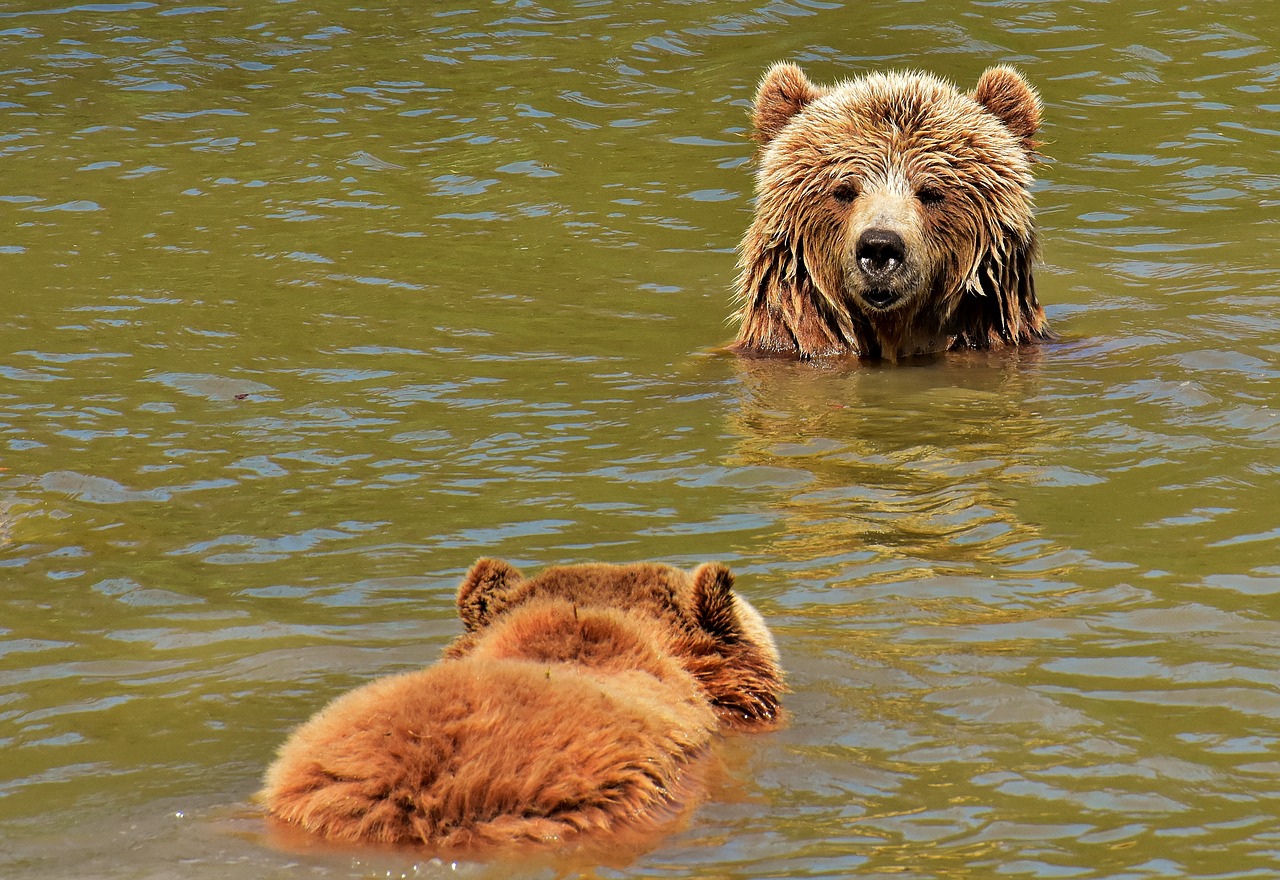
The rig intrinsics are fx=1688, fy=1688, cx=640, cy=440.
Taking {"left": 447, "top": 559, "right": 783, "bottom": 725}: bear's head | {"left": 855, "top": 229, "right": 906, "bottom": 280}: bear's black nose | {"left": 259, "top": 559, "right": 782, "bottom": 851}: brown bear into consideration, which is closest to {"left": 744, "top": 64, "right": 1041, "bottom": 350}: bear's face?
{"left": 855, "top": 229, "right": 906, "bottom": 280}: bear's black nose

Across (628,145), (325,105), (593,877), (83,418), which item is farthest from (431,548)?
(325,105)

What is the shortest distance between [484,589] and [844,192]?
5.24m

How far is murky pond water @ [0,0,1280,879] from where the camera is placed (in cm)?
480

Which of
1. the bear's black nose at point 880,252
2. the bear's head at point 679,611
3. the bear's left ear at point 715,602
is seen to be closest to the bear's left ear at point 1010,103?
the bear's black nose at point 880,252

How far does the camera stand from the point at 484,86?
51.4 feet

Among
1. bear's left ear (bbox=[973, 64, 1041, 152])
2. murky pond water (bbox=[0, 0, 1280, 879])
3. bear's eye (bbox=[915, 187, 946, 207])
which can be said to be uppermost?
bear's left ear (bbox=[973, 64, 1041, 152])

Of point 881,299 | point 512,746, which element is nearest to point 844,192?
point 881,299

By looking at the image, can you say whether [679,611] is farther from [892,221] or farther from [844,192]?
[844,192]

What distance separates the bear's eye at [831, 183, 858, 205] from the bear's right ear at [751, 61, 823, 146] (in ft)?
2.41

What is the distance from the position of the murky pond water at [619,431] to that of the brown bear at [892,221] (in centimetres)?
38

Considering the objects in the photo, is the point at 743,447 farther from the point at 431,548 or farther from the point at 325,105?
the point at 325,105

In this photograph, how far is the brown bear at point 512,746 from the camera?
3.96 m

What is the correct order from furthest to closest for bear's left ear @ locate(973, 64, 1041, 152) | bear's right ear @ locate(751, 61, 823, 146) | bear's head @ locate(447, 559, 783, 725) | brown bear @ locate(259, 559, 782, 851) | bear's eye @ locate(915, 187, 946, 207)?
bear's right ear @ locate(751, 61, 823, 146) → bear's left ear @ locate(973, 64, 1041, 152) → bear's eye @ locate(915, 187, 946, 207) → bear's head @ locate(447, 559, 783, 725) → brown bear @ locate(259, 559, 782, 851)

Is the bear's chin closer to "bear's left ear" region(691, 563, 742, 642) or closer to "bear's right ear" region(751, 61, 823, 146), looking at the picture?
"bear's right ear" region(751, 61, 823, 146)
